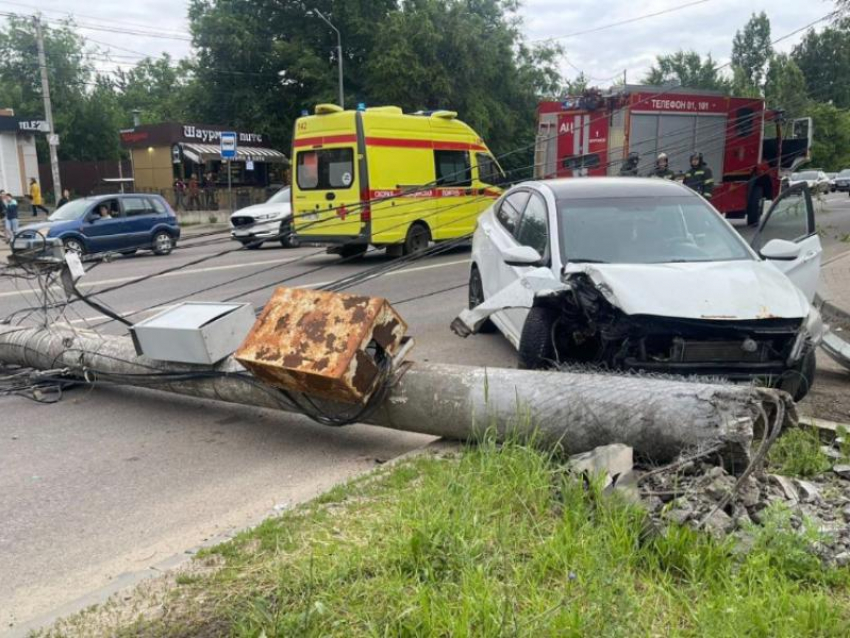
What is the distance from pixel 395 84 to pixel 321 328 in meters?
31.3

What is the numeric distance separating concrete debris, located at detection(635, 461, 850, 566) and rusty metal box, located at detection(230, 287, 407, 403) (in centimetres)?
171

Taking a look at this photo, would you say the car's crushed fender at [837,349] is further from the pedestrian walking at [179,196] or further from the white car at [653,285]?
the pedestrian walking at [179,196]

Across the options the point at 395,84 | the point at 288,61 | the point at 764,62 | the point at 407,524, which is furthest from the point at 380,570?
the point at 764,62

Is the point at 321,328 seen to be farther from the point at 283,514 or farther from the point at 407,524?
the point at 407,524

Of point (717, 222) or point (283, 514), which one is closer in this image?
point (283, 514)

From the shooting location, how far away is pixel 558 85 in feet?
139

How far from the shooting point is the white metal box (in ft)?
16.9

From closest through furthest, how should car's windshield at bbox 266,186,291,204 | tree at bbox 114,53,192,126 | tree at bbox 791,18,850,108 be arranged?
car's windshield at bbox 266,186,291,204 < tree at bbox 114,53,192,126 < tree at bbox 791,18,850,108

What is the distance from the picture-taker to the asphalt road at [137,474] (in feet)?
11.6

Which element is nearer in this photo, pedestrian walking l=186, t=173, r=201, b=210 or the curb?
the curb

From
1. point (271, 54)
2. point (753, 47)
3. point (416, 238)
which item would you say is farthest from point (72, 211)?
point (753, 47)

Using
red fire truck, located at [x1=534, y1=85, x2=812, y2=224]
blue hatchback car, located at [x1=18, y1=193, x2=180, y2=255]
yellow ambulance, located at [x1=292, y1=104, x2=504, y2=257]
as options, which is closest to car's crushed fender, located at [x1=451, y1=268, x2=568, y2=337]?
yellow ambulance, located at [x1=292, y1=104, x2=504, y2=257]

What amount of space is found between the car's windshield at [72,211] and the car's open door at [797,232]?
15214 mm

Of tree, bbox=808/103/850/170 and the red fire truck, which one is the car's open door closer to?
the red fire truck
